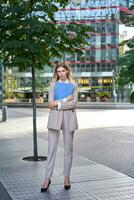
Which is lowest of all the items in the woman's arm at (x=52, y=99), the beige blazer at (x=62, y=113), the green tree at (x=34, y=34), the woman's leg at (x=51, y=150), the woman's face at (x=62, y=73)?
the woman's leg at (x=51, y=150)

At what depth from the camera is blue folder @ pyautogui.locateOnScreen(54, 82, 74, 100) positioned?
697cm

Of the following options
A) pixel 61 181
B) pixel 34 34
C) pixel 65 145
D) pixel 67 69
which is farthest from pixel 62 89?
pixel 34 34

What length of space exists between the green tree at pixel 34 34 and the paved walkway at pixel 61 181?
98cm

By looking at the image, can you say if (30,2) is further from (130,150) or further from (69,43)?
(130,150)

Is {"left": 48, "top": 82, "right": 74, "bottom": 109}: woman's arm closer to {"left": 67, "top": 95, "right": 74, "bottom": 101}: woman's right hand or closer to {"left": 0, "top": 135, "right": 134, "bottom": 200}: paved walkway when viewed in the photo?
{"left": 67, "top": 95, "right": 74, "bottom": 101}: woman's right hand

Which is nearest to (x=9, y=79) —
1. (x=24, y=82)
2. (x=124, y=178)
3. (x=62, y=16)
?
(x=24, y=82)

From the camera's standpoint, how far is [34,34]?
10148 mm

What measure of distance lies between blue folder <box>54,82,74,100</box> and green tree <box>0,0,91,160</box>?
3021mm

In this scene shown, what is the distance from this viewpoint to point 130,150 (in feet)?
40.3

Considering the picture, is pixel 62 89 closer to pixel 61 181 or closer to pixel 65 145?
pixel 65 145

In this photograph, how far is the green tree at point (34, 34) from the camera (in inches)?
392

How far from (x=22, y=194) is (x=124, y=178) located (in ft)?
6.92

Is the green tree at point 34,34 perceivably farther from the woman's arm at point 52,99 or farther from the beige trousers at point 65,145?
the beige trousers at point 65,145

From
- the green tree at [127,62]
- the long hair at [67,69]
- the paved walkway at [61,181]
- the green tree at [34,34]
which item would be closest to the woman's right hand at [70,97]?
the long hair at [67,69]
